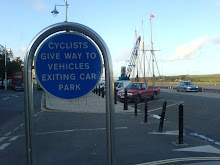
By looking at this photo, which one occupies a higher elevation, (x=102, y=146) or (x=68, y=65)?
(x=68, y=65)

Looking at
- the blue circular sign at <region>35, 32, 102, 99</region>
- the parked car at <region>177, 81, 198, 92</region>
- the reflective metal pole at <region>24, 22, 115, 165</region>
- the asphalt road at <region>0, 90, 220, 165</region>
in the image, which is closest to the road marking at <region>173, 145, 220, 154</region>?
the asphalt road at <region>0, 90, 220, 165</region>

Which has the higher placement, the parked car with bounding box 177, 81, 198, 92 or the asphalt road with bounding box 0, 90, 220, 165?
the parked car with bounding box 177, 81, 198, 92

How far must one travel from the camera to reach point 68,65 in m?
2.69

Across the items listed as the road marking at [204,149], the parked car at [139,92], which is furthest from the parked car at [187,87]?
the road marking at [204,149]

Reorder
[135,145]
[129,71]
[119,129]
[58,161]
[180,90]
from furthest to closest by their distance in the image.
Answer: [129,71] < [180,90] < [119,129] < [135,145] < [58,161]

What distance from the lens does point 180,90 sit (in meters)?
33.0

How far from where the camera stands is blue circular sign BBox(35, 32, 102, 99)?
8.71ft

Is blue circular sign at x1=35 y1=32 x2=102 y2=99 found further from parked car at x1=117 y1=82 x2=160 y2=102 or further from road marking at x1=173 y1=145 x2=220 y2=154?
parked car at x1=117 y1=82 x2=160 y2=102

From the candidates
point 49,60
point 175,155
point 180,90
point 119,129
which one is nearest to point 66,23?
point 49,60

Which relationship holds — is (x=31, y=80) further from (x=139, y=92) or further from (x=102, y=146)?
(x=139, y=92)

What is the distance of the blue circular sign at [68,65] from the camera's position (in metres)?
2.66

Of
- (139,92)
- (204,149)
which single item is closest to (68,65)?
(204,149)

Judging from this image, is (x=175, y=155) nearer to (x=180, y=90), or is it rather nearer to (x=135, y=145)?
(x=135, y=145)

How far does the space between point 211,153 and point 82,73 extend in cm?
408
